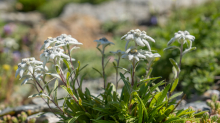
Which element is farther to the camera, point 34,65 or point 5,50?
point 5,50

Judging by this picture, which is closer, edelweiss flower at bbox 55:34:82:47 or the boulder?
edelweiss flower at bbox 55:34:82:47

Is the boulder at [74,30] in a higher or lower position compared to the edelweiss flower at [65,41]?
higher

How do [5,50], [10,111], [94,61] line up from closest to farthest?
[10,111], [5,50], [94,61]

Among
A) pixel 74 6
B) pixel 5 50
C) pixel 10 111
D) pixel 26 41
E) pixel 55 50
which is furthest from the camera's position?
pixel 74 6

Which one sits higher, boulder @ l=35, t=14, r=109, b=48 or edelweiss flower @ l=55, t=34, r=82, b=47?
boulder @ l=35, t=14, r=109, b=48

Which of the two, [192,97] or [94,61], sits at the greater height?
[94,61]

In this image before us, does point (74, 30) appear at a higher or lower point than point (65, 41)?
higher

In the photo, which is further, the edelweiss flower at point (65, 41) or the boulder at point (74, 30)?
the boulder at point (74, 30)

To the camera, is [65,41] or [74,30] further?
[74,30]

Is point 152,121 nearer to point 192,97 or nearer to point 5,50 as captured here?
point 192,97

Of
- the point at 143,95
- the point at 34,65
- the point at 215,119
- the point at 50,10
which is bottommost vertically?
the point at 215,119

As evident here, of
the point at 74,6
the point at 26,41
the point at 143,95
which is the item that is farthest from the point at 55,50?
the point at 74,6
